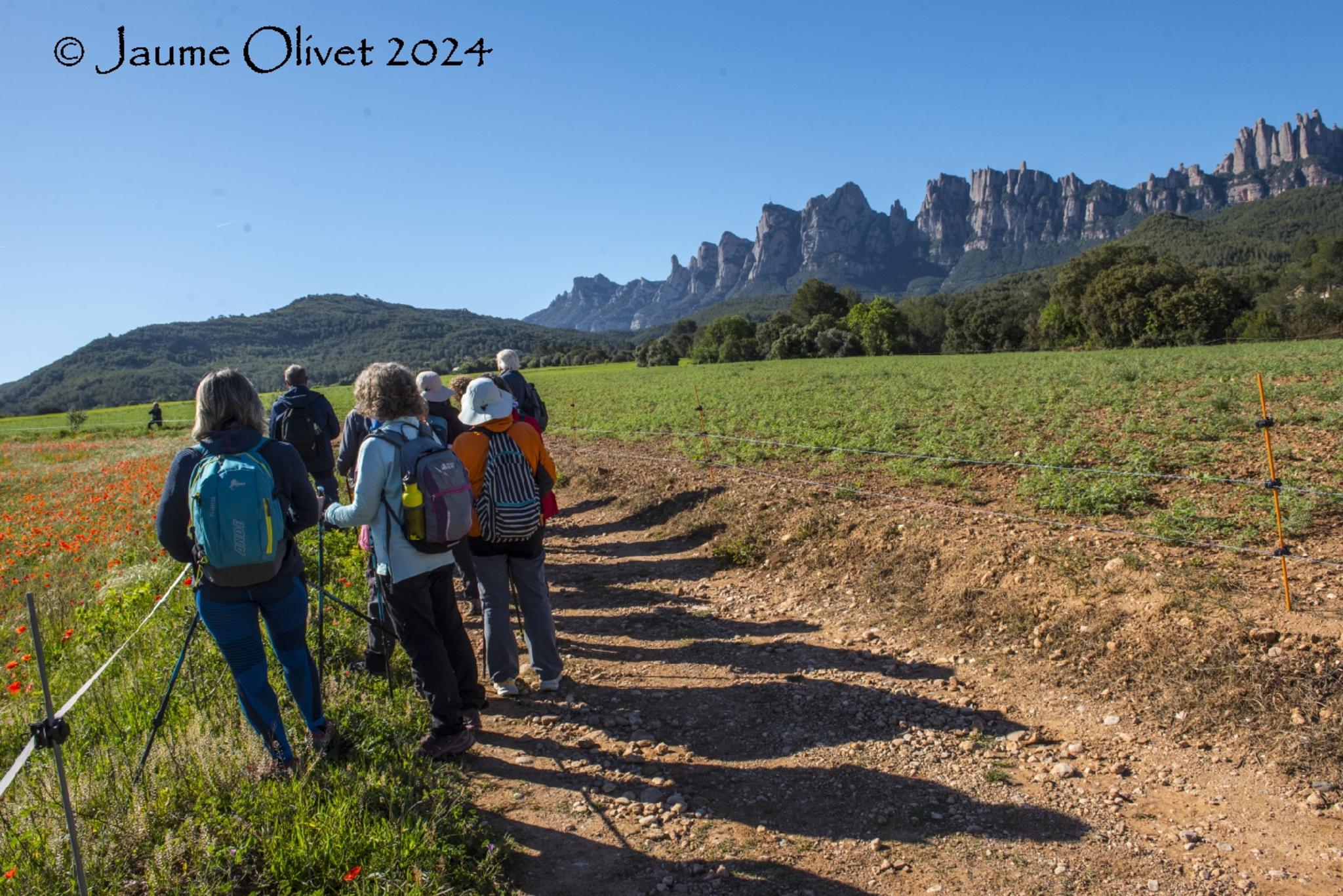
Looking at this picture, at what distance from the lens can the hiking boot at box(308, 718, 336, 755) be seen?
159 inches

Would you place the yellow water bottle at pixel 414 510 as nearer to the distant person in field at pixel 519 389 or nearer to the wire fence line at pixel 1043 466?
the distant person in field at pixel 519 389

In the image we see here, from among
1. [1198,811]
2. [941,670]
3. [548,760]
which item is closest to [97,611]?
[548,760]

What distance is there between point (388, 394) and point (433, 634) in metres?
1.49

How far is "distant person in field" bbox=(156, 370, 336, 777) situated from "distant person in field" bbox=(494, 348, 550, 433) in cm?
413

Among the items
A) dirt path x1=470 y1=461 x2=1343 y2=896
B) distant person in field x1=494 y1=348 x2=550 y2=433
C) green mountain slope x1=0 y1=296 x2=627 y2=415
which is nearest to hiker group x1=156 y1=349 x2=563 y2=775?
dirt path x1=470 y1=461 x2=1343 y2=896

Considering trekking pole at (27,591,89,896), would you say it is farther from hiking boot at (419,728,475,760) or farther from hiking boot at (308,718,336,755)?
hiking boot at (419,728,475,760)

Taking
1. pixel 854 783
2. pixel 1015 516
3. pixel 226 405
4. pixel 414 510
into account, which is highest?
pixel 226 405

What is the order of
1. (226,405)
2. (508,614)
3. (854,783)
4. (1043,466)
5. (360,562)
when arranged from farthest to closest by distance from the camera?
(1043,466), (360,562), (508,614), (854,783), (226,405)

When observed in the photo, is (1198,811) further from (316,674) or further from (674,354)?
(674,354)

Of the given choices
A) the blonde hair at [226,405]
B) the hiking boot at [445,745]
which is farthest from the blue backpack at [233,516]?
the hiking boot at [445,745]

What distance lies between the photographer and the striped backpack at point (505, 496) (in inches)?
202

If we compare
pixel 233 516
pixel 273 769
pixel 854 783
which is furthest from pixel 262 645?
pixel 854 783

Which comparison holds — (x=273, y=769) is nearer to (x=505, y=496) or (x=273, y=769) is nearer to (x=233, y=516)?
(x=233, y=516)

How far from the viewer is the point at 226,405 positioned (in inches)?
142
